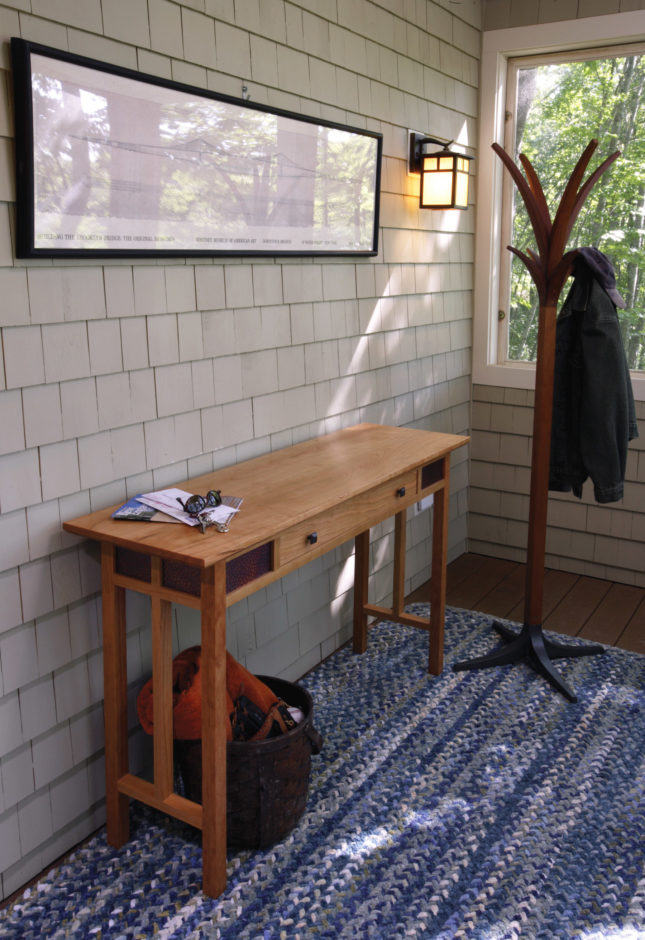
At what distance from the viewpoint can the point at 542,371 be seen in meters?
3.21

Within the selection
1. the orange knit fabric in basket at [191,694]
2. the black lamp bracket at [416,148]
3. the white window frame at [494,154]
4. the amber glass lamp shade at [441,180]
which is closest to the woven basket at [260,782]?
the orange knit fabric in basket at [191,694]

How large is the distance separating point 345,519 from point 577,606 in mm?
1958

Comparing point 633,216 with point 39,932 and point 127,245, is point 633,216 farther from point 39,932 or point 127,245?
point 39,932

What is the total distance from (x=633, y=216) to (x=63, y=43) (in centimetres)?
282

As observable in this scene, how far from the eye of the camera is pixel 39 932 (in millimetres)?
2023

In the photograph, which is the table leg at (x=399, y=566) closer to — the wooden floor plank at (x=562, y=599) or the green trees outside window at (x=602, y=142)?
the wooden floor plank at (x=562, y=599)

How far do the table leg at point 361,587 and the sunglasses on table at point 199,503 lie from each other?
127cm

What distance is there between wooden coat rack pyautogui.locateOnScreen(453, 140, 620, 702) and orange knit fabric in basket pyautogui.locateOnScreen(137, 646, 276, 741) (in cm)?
115

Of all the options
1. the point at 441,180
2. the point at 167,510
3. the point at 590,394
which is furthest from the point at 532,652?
the point at 441,180

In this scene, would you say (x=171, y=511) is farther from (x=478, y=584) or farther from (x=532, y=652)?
(x=478, y=584)

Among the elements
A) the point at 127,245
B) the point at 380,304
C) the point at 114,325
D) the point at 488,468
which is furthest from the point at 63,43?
the point at 488,468

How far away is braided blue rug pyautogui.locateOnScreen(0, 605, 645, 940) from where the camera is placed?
6.81ft

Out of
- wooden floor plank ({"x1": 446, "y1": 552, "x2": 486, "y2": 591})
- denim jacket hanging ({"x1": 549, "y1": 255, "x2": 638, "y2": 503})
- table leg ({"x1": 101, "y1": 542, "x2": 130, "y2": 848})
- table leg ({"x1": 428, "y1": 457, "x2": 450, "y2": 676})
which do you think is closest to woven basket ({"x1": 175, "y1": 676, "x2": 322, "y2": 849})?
table leg ({"x1": 101, "y1": 542, "x2": 130, "y2": 848})

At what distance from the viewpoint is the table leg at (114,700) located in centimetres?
216
